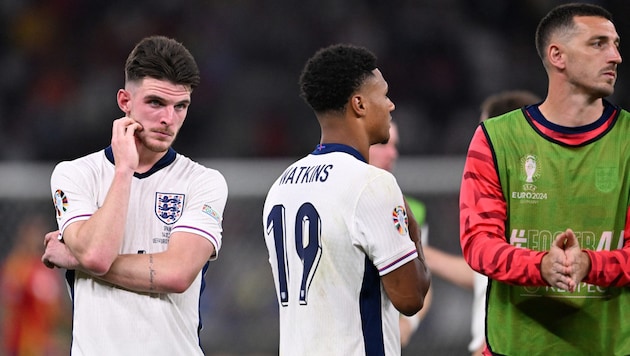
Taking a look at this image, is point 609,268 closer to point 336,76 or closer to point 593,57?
point 593,57

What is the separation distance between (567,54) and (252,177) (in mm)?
4220

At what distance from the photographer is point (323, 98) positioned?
4309 millimetres

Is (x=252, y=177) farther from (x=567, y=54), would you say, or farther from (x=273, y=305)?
(x=567, y=54)

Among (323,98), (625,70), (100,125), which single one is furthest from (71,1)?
(323,98)

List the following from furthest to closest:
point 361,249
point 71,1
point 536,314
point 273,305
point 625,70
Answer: point 71,1 → point 625,70 → point 273,305 → point 536,314 → point 361,249

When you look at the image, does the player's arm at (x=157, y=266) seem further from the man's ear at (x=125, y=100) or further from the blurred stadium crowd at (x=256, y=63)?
the blurred stadium crowd at (x=256, y=63)

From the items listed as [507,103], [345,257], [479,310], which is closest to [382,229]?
[345,257]

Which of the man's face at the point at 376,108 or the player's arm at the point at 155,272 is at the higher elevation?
the man's face at the point at 376,108

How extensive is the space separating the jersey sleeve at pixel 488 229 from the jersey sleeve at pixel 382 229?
331mm

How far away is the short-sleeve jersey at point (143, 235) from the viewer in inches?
166

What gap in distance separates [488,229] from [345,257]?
631mm

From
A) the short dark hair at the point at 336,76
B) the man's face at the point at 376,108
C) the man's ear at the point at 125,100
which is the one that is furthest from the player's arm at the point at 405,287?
the man's ear at the point at 125,100

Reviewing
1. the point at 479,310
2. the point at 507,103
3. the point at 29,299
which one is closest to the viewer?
the point at 507,103

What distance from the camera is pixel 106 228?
415 centimetres
